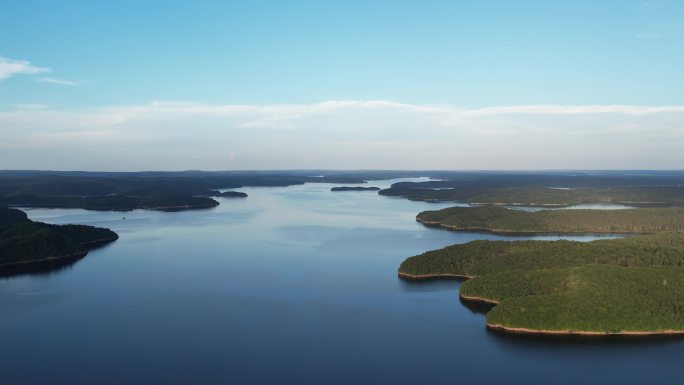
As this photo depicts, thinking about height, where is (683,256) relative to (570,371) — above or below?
above

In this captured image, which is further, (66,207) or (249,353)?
(66,207)

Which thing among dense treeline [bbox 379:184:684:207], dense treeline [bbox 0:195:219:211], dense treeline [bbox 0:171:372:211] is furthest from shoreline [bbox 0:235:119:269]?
dense treeline [bbox 379:184:684:207]

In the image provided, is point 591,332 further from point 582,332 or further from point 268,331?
point 268,331

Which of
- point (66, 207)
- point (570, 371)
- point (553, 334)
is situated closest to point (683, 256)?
point (553, 334)

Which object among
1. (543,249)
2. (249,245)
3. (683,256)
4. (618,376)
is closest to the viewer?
(618,376)

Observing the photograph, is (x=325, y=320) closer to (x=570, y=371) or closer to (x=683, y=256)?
(x=570, y=371)

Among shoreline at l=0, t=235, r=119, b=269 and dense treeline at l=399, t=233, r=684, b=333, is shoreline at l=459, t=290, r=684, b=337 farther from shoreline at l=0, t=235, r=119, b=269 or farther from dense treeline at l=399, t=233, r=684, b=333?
shoreline at l=0, t=235, r=119, b=269

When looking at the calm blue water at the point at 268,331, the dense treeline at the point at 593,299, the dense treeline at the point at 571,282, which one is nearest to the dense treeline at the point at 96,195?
the calm blue water at the point at 268,331
